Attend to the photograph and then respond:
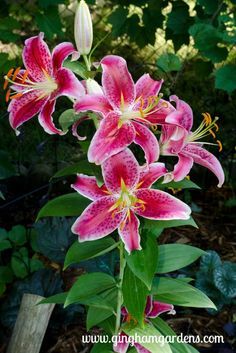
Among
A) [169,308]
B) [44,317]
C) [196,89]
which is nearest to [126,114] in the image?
[169,308]

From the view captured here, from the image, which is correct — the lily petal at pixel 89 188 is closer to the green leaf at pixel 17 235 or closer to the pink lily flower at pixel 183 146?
the pink lily flower at pixel 183 146

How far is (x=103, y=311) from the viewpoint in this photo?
1441mm

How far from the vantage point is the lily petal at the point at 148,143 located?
109cm

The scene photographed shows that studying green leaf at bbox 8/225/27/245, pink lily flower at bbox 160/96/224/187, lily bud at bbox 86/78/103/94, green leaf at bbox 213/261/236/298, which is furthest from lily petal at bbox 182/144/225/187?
green leaf at bbox 8/225/27/245

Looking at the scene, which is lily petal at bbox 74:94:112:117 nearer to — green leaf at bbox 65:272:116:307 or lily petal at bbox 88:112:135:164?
lily petal at bbox 88:112:135:164

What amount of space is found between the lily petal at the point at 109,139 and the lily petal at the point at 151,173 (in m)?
0.09

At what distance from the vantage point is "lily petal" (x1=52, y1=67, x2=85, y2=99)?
1.09 meters

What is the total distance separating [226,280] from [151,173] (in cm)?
98

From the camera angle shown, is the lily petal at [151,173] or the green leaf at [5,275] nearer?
the lily petal at [151,173]

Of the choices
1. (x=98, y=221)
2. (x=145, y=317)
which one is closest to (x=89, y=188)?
(x=98, y=221)

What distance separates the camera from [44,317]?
172cm

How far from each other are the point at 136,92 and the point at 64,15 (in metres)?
3.15

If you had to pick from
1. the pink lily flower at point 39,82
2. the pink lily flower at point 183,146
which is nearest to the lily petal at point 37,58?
the pink lily flower at point 39,82

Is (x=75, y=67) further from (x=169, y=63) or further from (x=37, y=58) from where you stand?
(x=169, y=63)
